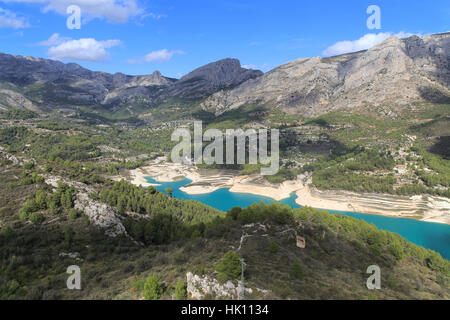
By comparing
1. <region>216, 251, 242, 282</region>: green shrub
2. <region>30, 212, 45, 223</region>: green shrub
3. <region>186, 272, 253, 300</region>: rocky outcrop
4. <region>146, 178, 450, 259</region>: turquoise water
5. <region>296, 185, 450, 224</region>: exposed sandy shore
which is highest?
<region>30, 212, 45, 223</region>: green shrub

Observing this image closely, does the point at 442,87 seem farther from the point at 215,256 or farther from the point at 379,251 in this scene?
the point at 215,256

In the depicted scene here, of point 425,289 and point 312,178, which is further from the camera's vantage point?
point 312,178

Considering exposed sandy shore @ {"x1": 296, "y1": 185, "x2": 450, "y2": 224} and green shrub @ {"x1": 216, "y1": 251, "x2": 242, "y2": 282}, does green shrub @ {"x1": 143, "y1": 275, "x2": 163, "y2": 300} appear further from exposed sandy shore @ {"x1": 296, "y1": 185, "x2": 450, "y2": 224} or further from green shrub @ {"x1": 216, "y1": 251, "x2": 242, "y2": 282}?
exposed sandy shore @ {"x1": 296, "y1": 185, "x2": 450, "y2": 224}

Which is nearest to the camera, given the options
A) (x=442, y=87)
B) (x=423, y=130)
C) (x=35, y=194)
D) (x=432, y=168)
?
(x=35, y=194)

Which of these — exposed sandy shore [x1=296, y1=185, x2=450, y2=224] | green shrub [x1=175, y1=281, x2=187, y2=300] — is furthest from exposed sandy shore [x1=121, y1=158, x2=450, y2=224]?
green shrub [x1=175, y1=281, x2=187, y2=300]

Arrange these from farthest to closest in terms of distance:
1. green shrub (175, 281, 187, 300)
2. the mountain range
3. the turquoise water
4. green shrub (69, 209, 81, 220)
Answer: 1. the mountain range
2. the turquoise water
3. green shrub (69, 209, 81, 220)
4. green shrub (175, 281, 187, 300)

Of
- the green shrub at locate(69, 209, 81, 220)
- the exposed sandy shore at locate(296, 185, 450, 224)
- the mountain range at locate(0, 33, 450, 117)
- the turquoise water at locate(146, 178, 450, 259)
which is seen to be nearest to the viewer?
the green shrub at locate(69, 209, 81, 220)

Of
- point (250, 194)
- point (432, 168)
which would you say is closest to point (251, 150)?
point (250, 194)
